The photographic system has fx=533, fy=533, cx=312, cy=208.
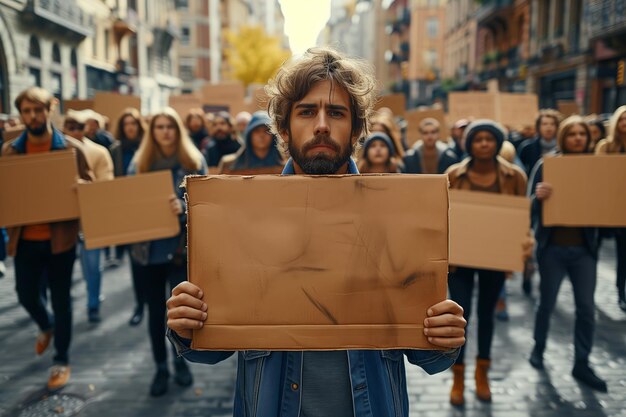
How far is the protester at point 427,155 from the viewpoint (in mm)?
6051

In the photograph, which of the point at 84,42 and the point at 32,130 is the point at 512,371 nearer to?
the point at 32,130

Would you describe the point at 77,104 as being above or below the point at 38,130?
above

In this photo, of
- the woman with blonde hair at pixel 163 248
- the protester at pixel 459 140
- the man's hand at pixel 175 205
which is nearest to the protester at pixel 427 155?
the protester at pixel 459 140

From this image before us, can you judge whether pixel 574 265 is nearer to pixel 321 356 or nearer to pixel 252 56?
pixel 321 356

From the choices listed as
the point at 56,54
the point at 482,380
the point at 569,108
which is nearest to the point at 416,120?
the point at 569,108

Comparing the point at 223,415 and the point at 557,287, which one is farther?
the point at 557,287

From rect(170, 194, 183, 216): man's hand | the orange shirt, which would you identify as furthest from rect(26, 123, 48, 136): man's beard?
rect(170, 194, 183, 216): man's hand

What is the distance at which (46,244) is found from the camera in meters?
4.21

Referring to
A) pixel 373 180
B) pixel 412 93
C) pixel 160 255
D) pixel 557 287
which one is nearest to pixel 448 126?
pixel 557 287

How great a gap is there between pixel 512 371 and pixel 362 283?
3.68 metres

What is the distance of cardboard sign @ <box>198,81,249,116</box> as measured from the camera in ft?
35.1

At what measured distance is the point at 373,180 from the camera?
147cm

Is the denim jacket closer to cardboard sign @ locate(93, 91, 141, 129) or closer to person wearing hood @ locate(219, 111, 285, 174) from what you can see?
person wearing hood @ locate(219, 111, 285, 174)

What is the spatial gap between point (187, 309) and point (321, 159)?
63cm
